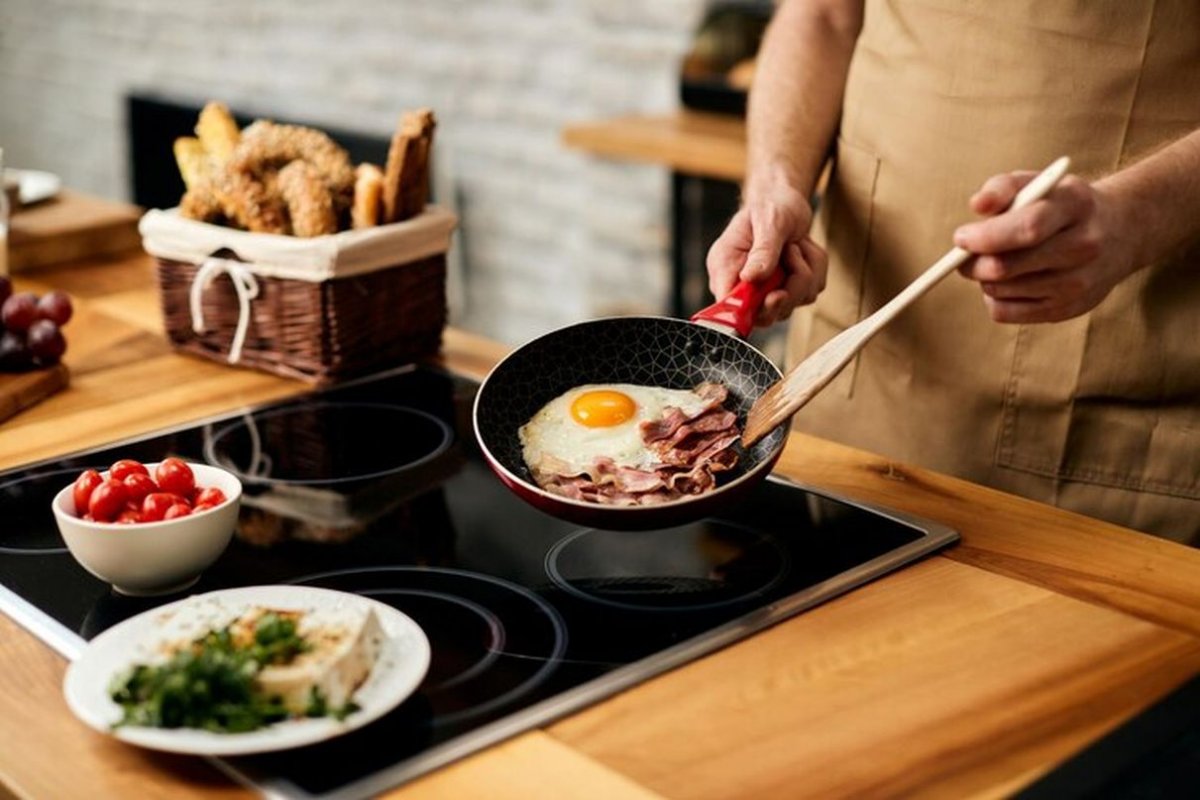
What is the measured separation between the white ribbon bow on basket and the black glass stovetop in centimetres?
18

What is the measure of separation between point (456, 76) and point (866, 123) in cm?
251

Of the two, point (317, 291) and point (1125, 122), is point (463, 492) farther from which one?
point (1125, 122)

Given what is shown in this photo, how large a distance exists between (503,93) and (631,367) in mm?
2649

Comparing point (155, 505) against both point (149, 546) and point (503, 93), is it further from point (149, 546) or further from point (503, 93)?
point (503, 93)

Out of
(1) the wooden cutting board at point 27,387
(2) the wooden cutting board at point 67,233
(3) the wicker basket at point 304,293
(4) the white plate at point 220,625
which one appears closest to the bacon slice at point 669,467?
(4) the white plate at point 220,625

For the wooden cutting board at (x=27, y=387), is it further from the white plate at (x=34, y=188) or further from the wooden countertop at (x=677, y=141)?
the wooden countertop at (x=677, y=141)

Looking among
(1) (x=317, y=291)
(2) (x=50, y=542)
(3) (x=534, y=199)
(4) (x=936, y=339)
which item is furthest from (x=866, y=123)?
(3) (x=534, y=199)

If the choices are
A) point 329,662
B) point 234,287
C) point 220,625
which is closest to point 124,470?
point 220,625

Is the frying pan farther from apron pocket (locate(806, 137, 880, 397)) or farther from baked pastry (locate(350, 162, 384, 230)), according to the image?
baked pastry (locate(350, 162, 384, 230))

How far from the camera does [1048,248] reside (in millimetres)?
1151

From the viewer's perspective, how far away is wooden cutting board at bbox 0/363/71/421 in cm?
155

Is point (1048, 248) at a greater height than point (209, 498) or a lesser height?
greater

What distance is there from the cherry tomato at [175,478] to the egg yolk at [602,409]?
0.34 m

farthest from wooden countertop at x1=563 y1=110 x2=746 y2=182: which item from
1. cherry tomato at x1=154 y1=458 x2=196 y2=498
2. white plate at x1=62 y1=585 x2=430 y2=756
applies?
white plate at x1=62 y1=585 x2=430 y2=756
